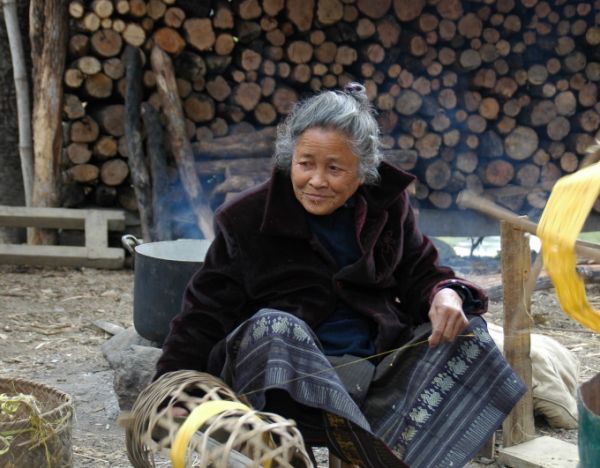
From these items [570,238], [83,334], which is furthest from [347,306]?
[83,334]

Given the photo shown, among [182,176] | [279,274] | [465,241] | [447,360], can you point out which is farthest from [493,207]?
[465,241]

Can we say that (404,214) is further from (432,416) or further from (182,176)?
(182,176)

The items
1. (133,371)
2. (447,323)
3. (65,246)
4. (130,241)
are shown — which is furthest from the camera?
(65,246)

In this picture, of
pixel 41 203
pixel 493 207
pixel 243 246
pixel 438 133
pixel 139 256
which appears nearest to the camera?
pixel 493 207

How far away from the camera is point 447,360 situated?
8.09 ft

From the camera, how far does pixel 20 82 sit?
6445 mm

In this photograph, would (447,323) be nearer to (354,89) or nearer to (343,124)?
(343,124)

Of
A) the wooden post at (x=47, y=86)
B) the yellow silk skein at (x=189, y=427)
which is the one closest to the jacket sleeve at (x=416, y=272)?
the yellow silk skein at (x=189, y=427)

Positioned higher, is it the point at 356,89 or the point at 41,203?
the point at 356,89

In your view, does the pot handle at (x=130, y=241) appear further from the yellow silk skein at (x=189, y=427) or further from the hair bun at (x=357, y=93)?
the yellow silk skein at (x=189, y=427)

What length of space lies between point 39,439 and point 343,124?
4.32 feet

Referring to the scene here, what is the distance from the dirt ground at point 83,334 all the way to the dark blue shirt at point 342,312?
3.81 ft

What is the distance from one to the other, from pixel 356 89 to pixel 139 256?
4.91ft

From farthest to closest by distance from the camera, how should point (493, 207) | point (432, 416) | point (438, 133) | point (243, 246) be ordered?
point (438, 133) < point (243, 246) < point (432, 416) < point (493, 207)
